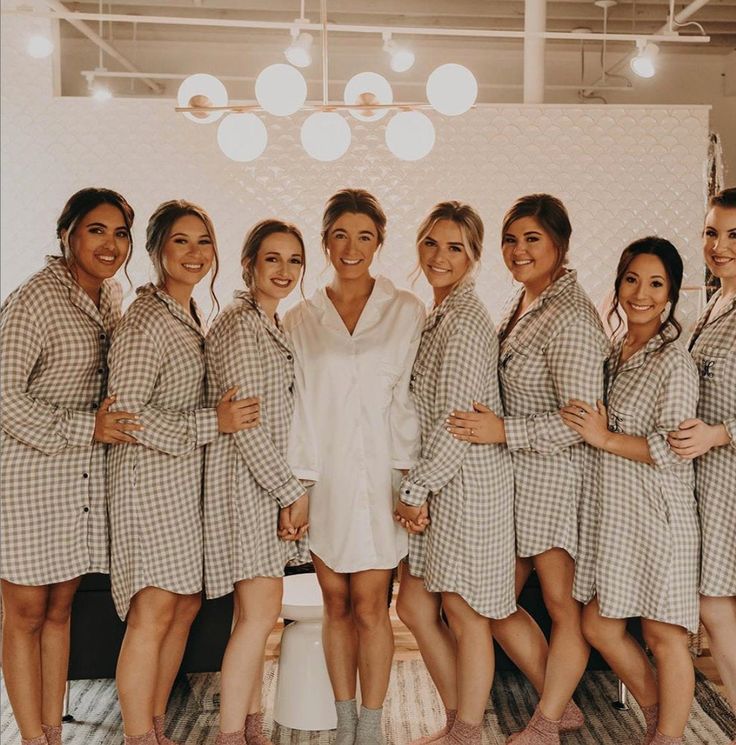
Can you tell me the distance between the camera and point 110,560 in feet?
9.38

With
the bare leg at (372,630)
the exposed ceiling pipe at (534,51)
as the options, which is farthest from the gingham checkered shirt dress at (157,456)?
the exposed ceiling pipe at (534,51)

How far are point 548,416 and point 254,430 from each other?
0.93 metres

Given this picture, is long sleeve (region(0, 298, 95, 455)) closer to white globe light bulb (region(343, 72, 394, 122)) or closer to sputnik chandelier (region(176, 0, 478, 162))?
sputnik chandelier (region(176, 0, 478, 162))

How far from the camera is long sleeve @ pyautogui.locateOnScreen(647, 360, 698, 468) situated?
2643mm

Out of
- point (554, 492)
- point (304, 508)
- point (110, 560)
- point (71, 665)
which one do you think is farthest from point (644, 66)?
point (71, 665)

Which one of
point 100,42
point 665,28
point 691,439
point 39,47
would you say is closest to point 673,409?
point 691,439

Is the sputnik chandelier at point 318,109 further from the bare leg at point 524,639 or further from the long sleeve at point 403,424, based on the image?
the bare leg at point 524,639

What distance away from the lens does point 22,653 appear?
2.85 meters

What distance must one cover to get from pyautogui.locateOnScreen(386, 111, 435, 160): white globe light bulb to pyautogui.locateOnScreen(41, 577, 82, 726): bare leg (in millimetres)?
2122

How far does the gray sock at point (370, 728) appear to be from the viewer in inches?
114

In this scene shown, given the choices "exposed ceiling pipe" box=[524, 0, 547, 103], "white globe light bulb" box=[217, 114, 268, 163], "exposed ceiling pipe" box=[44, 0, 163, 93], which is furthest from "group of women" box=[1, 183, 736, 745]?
"exposed ceiling pipe" box=[524, 0, 547, 103]

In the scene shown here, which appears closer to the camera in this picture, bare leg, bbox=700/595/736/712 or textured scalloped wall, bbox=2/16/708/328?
bare leg, bbox=700/595/736/712

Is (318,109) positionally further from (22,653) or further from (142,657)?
(22,653)

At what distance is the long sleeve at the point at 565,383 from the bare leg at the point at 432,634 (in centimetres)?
61
